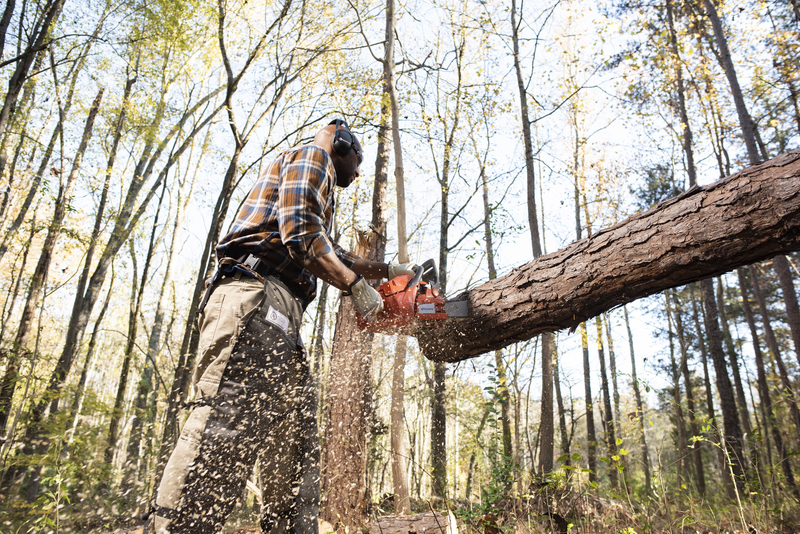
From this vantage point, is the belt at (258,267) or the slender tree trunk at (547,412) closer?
the belt at (258,267)

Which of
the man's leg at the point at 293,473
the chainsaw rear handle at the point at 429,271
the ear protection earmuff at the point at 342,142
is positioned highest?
the ear protection earmuff at the point at 342,142

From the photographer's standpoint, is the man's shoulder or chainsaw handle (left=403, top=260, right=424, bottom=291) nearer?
the man's shoulder

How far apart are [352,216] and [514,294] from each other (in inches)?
374

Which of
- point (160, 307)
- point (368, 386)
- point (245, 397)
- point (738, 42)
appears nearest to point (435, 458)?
point (368, 386)

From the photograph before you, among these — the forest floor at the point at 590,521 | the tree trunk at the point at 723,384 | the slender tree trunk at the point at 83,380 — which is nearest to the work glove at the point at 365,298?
the forest floor at the point at 590,521

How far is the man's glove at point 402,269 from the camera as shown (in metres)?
2.91

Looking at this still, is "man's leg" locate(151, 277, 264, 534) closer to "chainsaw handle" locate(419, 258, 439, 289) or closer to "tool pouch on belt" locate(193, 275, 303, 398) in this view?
"tool pouch on belt" locate(193, 275, 303, 398)

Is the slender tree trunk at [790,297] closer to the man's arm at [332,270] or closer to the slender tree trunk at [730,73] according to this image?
the slender tree trunk at [730,73]

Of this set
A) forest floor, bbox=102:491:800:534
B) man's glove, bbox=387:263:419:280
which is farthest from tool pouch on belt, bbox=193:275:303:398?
forest floor, bbox=102:491:800:534

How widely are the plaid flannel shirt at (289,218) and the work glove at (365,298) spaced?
26cm

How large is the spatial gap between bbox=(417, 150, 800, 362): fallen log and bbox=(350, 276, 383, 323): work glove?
0.64m

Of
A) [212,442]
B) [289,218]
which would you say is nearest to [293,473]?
[212,442]

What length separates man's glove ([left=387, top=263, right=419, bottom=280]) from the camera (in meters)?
2.91

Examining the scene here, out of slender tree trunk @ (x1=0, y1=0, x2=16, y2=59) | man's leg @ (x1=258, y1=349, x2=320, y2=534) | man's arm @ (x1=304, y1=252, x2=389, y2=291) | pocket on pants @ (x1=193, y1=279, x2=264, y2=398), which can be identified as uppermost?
slender tree trunk @ (x1=0, y1=0, x2=16, y2=59)
